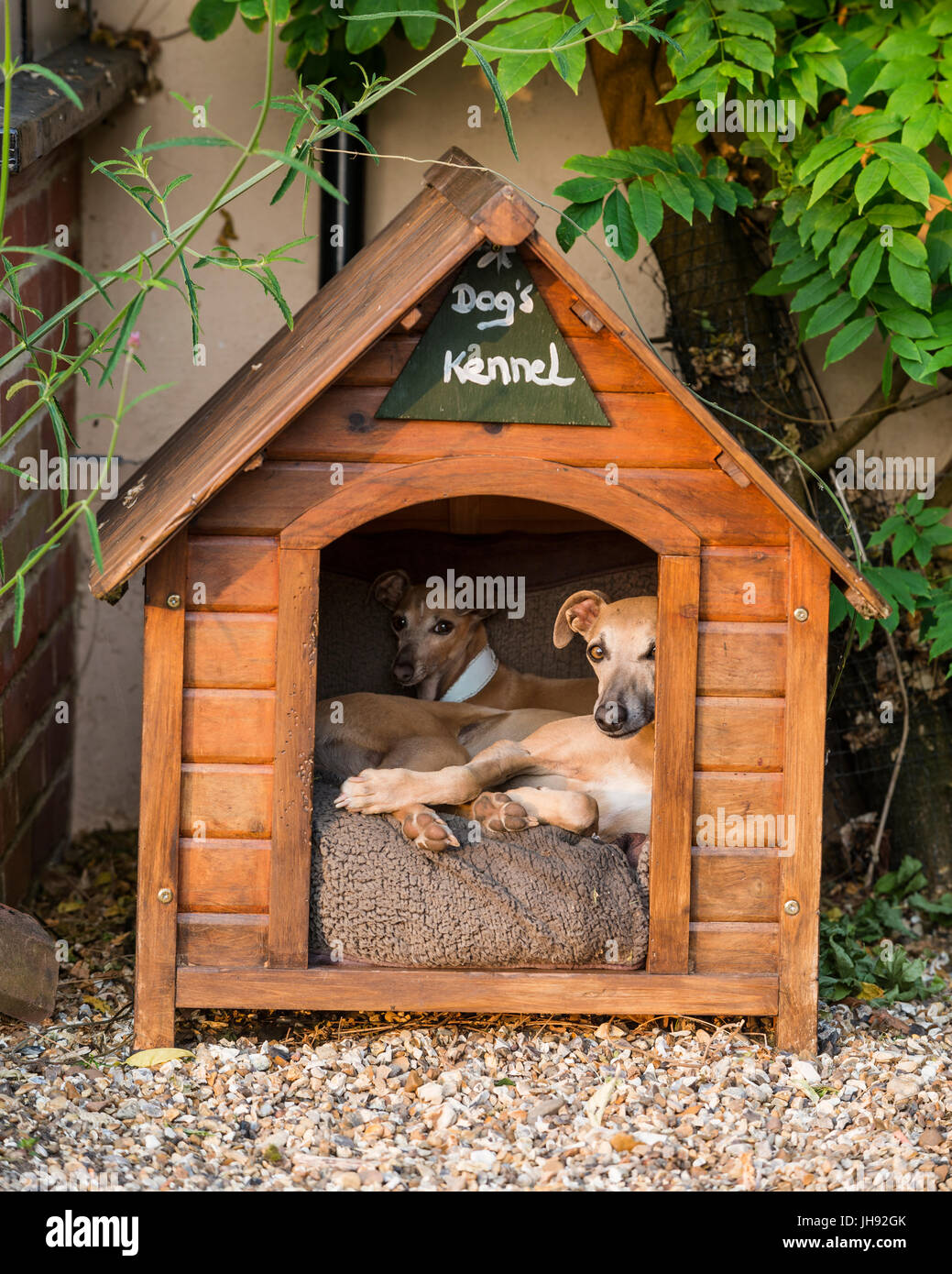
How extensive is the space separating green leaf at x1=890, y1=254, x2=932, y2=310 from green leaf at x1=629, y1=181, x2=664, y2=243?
72 centimetres

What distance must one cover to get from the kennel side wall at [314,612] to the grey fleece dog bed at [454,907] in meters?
0.14

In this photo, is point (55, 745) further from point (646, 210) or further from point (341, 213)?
point (646, 210)

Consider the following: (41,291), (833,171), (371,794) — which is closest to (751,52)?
(833,171)

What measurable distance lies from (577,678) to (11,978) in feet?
7.11

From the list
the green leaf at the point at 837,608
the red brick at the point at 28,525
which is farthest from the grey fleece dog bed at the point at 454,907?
the red brick at the point at 28,525

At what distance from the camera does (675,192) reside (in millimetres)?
3965

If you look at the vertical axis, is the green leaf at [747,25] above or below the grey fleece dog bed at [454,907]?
above

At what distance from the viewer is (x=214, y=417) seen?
3734 mm

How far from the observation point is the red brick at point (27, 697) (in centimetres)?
445

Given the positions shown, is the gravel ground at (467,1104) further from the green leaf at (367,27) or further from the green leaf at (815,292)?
the green leaf at (367,27)

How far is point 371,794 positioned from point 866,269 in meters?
2.14

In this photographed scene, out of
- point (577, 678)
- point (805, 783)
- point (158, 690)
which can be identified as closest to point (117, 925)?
point (158, 690)

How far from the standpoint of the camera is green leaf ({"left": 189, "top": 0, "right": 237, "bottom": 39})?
465cm
